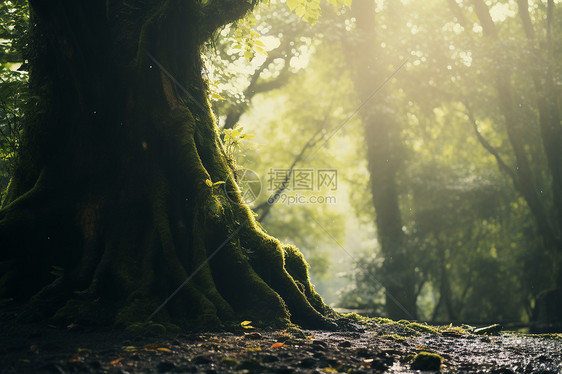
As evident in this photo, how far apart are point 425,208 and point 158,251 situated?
1827cm

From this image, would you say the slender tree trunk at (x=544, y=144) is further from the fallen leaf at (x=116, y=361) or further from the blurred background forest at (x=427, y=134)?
the fallen leaf at (x=116, y=361)

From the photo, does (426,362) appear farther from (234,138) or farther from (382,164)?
(382,164)

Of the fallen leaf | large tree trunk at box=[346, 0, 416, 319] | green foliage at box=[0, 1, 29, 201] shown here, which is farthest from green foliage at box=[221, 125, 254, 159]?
large tree trunk at box=[346, 0, 416, 319]

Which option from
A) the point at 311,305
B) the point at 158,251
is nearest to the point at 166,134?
the point at 158,251

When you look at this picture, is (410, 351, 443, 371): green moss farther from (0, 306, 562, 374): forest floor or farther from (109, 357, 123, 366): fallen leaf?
(109, 357, 123, 366): fallen leaf

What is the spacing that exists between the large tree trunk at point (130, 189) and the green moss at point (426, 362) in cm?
162

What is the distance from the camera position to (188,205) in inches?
225

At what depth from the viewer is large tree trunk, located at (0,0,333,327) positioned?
501cm

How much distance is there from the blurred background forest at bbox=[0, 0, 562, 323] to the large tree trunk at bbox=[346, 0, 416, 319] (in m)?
0.06

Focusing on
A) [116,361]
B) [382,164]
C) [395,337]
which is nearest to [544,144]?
[382,164]

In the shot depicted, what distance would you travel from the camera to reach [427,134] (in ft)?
73.3

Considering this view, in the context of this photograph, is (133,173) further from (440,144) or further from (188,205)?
(440,144)

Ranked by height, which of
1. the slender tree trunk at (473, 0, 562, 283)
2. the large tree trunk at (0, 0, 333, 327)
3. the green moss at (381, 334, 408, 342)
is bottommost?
the green moss at (381, 334, 408, 342)

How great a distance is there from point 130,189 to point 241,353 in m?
2.67
